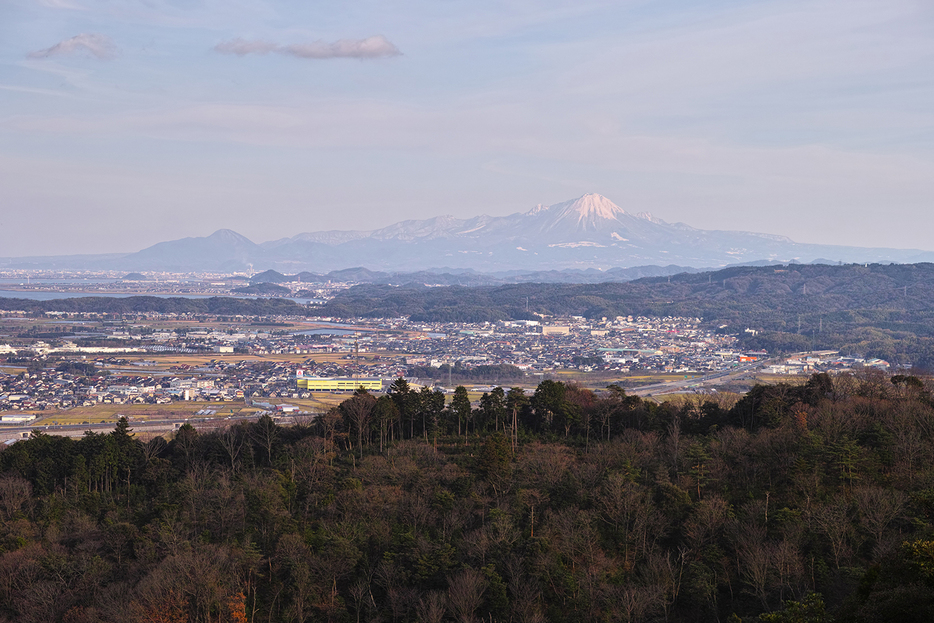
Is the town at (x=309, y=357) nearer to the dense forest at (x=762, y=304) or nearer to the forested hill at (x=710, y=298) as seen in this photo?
the dense forest at (x=762, y=304)

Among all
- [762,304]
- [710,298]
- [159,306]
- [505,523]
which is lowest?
[505,523]

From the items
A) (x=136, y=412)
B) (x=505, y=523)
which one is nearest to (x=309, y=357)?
(x=136, y=412)

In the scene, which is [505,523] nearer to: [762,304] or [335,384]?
[335,384]

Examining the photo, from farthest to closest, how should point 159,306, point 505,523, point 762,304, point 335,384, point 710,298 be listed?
1. point 710,298
2. point 159,306
3. point 762,304
4. point 335,384
5. point 505,523

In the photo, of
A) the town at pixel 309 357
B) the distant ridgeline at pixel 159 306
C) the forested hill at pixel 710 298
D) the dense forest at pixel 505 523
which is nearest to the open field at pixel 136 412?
the town at pixel 309 357

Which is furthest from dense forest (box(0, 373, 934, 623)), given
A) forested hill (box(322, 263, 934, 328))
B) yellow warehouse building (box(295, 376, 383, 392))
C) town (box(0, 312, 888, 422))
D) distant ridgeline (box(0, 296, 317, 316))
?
distant ridgeline (box(0, 296, 317, 316))
